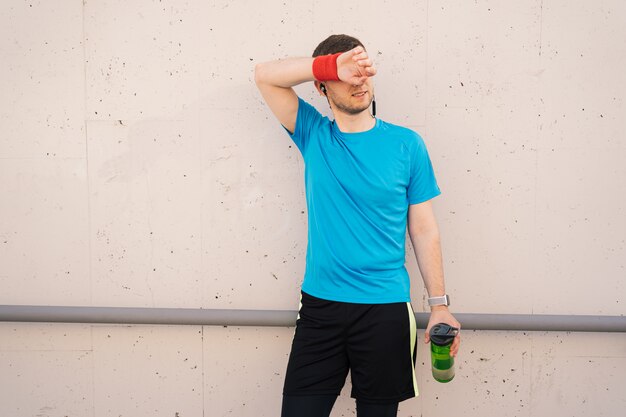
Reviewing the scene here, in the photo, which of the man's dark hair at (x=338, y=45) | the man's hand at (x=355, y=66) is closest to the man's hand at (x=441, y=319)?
the man's hand at (x=355, y=66)

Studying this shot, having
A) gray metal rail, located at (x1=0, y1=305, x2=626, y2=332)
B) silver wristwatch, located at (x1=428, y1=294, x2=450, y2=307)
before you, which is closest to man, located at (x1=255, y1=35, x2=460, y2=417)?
silver wristwatch, located at (x1=428, y1=294, x2=450, y2=307)

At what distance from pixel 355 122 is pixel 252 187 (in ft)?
1.72

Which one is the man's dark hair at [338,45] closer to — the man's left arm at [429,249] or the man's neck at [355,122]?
the man's neck at [355,122]

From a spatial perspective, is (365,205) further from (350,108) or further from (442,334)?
(442,334)

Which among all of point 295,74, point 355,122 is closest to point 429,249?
point 355,122

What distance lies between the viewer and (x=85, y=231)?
1928mm

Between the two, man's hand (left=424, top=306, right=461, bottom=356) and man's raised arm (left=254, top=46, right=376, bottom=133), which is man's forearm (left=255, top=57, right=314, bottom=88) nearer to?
man's raised arm (left=254, top=46, right=376, bottom=133)

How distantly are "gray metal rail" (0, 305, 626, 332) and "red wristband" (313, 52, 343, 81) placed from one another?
2.83ft

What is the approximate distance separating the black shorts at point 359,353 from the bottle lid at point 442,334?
2.8 inches

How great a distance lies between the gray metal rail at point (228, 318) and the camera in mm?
1806

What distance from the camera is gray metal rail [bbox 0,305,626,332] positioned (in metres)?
1.81

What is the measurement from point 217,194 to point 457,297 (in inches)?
38.7

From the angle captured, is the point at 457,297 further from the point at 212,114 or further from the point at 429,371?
the point at 212,114

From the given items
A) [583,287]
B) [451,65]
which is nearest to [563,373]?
[583,287]
